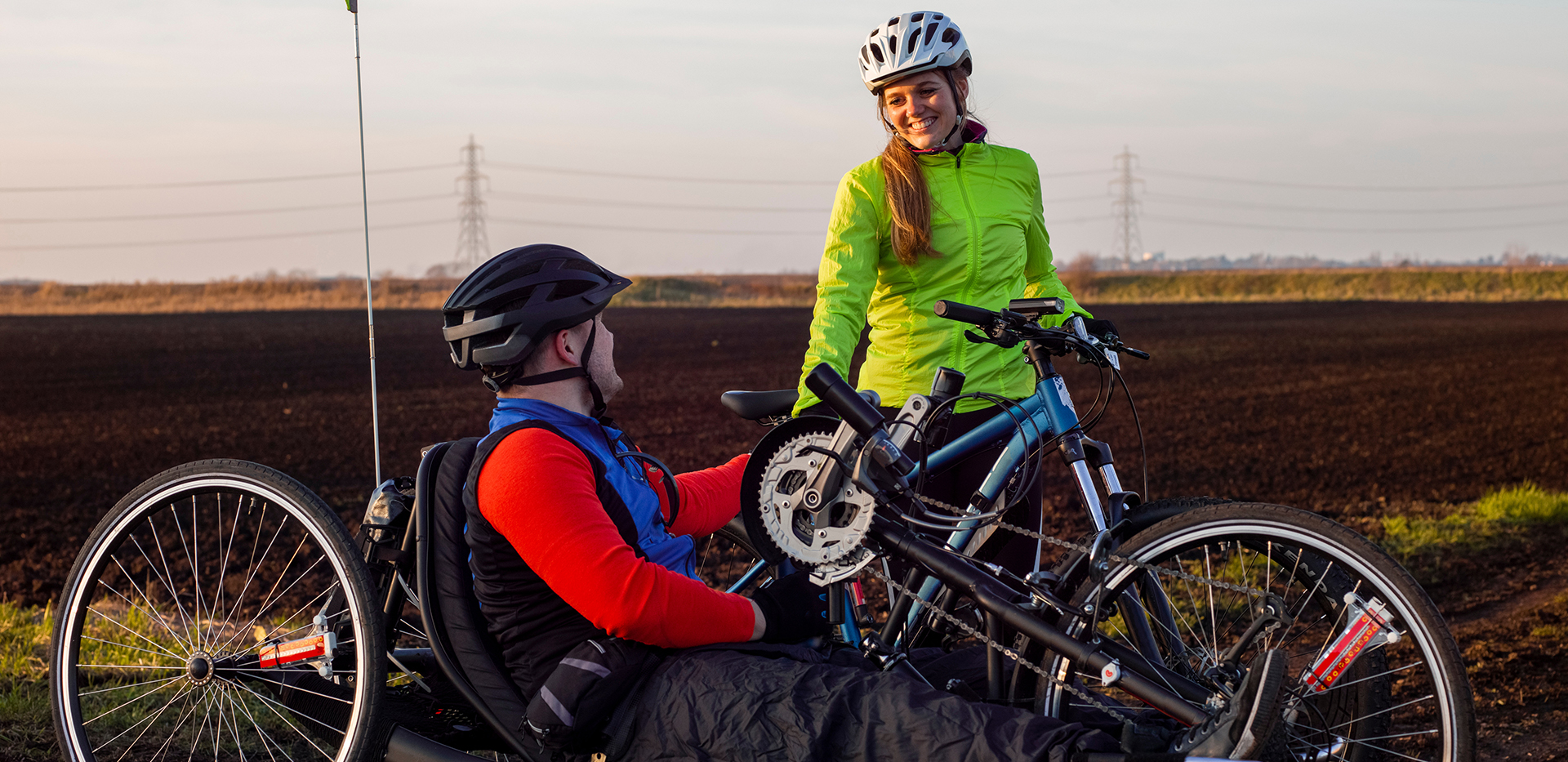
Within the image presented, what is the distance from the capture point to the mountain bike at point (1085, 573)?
250cm

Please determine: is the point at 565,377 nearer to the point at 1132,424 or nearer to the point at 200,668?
the point at 200,668

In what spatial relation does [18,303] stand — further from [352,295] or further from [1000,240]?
[1000,240]

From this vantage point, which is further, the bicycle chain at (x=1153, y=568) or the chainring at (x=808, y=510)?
the chainring at (x=808, y=510)

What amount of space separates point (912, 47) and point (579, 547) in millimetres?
1709

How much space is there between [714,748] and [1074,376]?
15830 mm

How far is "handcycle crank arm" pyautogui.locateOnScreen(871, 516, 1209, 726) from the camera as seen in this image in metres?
2.51

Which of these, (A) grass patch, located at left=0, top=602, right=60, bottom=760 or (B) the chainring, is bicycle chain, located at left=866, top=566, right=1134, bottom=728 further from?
(A) grass patch, located at left=0, top=602, right=60, bottom=760

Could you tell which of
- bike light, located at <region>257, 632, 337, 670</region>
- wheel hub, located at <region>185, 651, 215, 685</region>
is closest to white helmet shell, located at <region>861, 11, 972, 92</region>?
bike light, located at <region>257, 632, 337, 670</region>

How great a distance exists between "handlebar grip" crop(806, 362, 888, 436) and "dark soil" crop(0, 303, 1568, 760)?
7.83ft

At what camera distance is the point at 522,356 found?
105 inches

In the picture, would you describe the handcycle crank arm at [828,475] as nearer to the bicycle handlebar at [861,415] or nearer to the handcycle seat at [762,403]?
the bicycle handlebar at [861,415]

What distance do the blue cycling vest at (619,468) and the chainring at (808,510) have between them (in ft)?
0.81

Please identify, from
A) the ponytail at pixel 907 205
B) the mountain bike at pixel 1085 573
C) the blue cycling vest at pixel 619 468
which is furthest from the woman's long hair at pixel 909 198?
the blue cycling vest at pixel 619 468

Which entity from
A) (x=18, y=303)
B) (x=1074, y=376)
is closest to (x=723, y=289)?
(x=18, y=303)
